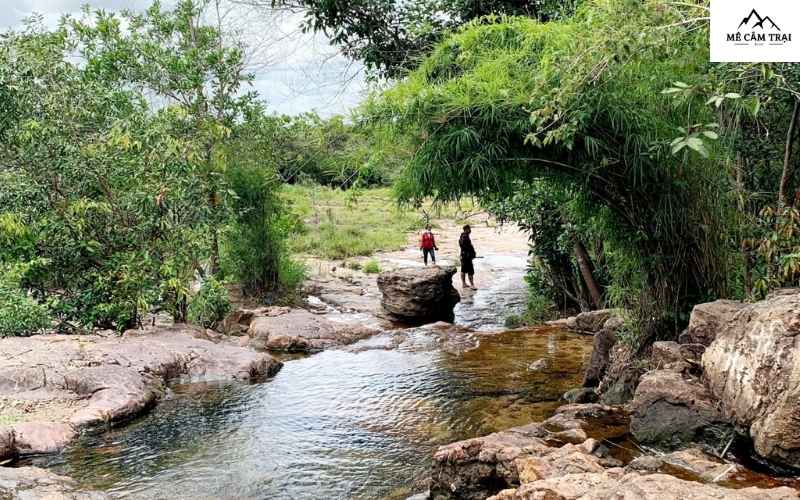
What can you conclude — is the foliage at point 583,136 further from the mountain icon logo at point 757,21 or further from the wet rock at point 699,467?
the wet rock at point 699,467

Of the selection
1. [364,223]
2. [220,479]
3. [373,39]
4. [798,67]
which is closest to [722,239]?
[798,67]

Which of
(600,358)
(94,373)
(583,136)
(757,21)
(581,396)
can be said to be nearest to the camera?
(757,21)

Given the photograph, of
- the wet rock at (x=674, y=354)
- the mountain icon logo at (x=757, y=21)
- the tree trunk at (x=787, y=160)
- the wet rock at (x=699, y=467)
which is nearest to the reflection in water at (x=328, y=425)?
the wet rock at (x=674, y=354)

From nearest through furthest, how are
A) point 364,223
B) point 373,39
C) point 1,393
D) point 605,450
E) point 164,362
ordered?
point 605,450 → point 1,393 → point 164,362 → point 373,39 → point 364,223

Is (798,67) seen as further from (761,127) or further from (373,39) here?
(373,39)

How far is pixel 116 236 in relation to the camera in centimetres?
1001

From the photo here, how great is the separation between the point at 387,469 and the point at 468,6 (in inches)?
286

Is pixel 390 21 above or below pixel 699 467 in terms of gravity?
above

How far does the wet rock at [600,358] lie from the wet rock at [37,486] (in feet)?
15.5

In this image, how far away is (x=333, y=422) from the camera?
22.7 feet

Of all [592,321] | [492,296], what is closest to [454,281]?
[492,296]

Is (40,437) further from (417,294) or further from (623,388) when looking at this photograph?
(417,294)

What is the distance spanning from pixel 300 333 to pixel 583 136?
21.0 ft

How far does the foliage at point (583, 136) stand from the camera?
203 inches
